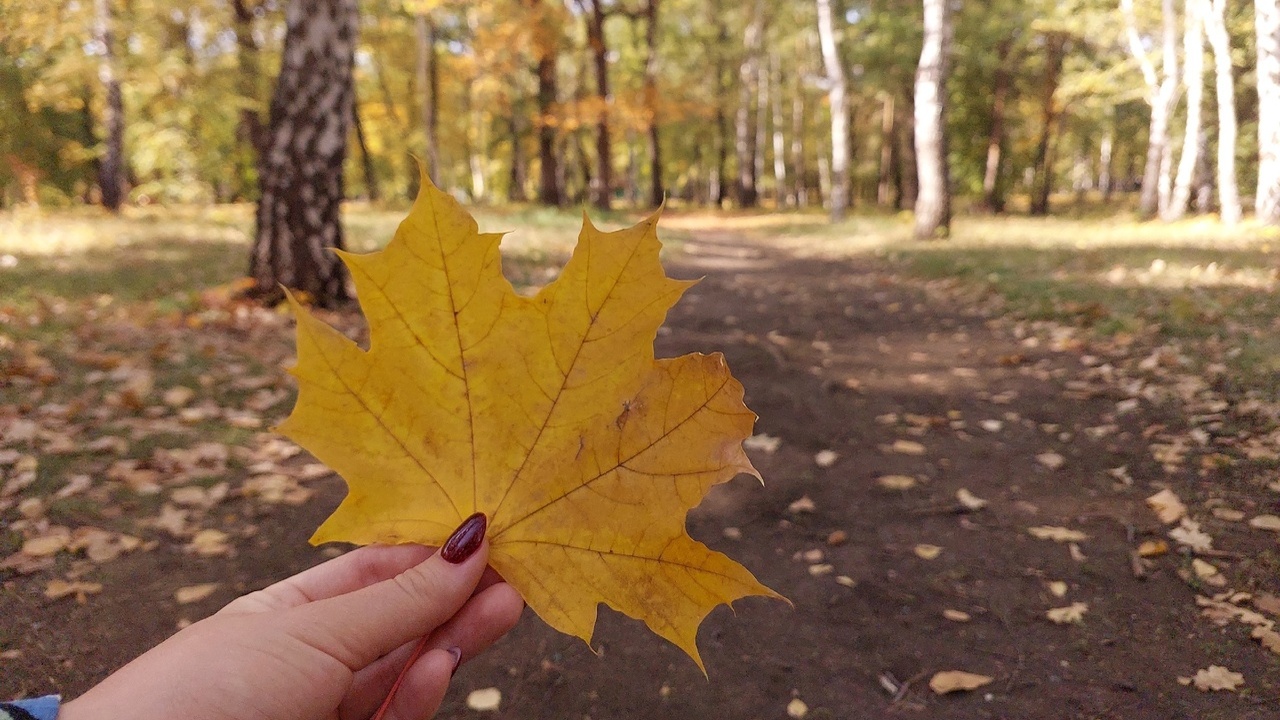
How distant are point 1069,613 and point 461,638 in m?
1.97

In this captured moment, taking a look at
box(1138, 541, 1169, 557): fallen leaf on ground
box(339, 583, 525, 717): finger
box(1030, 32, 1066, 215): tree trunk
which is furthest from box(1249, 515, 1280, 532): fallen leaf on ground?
box(1030, 32, 1066, 215): tree trunk

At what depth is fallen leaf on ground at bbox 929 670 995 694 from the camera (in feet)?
6.02

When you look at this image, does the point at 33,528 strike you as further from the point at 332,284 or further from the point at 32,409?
the point at 332,284

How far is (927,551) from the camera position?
8.29ft

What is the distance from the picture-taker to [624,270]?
34.0 inches

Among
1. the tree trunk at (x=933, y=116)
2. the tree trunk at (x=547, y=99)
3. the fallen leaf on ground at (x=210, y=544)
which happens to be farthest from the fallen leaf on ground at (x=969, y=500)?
the tree trunk at (x=547, y=99)

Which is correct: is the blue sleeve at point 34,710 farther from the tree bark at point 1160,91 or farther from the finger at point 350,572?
the tree bark at point 1160,91

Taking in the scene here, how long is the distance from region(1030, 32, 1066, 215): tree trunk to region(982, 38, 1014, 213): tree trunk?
3.84 ft

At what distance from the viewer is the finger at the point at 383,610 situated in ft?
3.19

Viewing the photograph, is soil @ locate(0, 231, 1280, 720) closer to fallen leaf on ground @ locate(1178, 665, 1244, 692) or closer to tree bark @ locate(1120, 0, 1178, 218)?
fallen leaf on ground @ locate(1178, 665, 1244, 692)

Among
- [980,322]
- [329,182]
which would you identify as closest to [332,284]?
[329,182]

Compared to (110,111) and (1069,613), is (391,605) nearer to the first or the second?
(1069,613)

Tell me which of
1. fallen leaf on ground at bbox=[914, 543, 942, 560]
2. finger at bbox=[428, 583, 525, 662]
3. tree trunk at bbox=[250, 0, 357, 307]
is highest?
tree trunk at bbox=[250, 0, 357, 307]

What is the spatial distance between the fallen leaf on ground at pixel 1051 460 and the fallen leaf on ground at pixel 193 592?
11.7 ft
